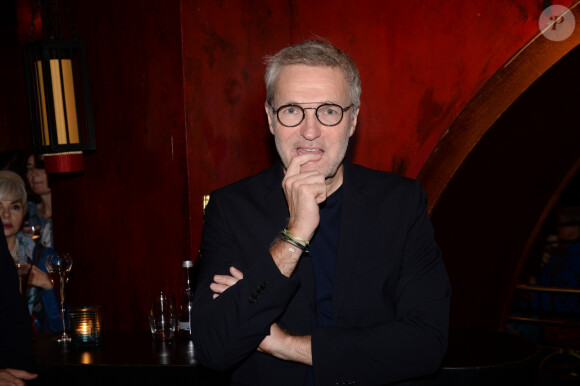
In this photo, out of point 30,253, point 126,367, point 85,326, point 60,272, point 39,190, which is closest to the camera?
point 126,367

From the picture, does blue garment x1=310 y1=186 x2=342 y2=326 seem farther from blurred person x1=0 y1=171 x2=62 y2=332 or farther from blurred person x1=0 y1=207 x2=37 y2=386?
blurred person x1=0 y1=171 x2=62 y2=332

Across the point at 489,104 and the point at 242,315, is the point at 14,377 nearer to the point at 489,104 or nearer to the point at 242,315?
the point at 242,315

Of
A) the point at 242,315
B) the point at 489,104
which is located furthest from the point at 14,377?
the point at 489,104

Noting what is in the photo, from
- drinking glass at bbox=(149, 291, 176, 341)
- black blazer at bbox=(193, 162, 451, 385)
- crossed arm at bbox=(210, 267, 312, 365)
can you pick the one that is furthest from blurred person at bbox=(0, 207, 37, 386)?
crossed arm at bbox=(210, 267, 312, 365)

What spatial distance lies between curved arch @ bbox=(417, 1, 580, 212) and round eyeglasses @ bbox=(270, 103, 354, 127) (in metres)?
1.32

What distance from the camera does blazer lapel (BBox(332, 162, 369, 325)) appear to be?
1658 mm

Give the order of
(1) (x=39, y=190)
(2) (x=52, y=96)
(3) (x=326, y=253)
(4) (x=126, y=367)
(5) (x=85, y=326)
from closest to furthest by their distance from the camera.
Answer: (3) (x=326, y=253) → (4) (x=126, y=367) → (5) (x=85, y=326) → (2) (x=52, y=96) → (1) (x=39, y=190)

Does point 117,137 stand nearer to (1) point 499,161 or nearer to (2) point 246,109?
(2) point 246,109

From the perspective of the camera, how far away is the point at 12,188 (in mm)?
3697

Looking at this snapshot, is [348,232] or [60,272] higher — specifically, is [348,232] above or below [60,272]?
above

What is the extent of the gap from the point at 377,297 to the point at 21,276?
1.71 meters

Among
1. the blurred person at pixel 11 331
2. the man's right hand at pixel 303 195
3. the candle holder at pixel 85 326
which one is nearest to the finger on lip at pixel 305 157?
the man's right hand at pixel 303 195

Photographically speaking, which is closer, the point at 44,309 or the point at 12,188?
the point at 44,309

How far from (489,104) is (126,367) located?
1880 mm
